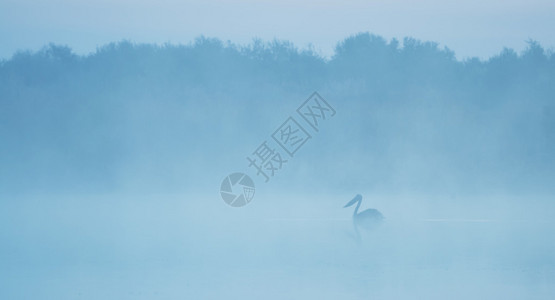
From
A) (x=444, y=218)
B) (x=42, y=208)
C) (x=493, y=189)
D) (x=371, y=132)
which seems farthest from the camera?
(x=371, y=132)

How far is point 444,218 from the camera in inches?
349

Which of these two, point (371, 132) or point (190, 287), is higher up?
point (371, 132)

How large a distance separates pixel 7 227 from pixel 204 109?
289 inches

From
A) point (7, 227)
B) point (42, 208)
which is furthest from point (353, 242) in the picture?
point (42, 208)

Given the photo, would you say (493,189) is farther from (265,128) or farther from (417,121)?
(265,128)

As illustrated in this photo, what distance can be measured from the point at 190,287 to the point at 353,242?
2.31 m

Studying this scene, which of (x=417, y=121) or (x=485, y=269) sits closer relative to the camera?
(x=485, y=269)

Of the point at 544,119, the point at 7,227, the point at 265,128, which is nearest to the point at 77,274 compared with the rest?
the point at 7,227

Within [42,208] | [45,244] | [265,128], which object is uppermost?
[265,128]

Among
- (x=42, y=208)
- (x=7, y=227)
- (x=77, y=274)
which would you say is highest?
(x=42, y=208)

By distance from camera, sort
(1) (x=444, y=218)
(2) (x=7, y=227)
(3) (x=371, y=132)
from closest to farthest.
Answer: (2) (x=7, y=227)
(1) (x=444, y=218)
(3) (x=371, y=132)

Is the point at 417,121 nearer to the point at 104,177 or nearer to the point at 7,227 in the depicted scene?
the point at 104,177

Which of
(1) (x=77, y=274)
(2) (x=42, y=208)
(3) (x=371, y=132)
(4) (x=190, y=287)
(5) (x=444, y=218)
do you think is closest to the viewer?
(4) (x=190, y=287)

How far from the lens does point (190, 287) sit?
5.29 m
